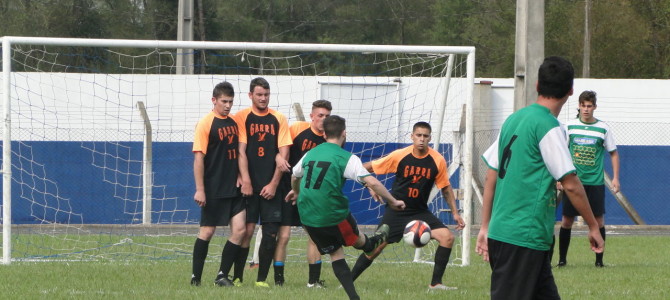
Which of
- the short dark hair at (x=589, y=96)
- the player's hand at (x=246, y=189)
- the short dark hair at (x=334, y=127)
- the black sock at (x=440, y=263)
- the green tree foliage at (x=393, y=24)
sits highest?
the green tree foliage at (x=393, y=24)

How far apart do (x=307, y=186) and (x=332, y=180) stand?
0.77ft

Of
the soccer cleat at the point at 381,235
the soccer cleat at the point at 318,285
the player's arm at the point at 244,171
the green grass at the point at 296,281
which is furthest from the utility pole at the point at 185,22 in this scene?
the soccer cleat at the point at 381,235

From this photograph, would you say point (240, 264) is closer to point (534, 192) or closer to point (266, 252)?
point (266, 252)

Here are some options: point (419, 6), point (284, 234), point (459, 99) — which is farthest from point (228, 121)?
point (419, 6)

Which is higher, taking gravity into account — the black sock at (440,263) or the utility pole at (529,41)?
the utility pole at (529,41)

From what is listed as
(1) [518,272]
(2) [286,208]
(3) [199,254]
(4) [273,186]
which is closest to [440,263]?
(2) [286,208]

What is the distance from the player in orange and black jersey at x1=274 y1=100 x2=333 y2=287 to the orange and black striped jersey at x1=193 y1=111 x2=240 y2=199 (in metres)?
0.60

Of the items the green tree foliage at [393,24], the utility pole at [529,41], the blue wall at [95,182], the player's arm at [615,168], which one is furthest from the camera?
the green tree foliage at [393,24]

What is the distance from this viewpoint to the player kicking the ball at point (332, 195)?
7820 mm

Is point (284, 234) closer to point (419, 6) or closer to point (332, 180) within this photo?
point (332, 180)

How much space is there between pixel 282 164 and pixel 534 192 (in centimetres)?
417

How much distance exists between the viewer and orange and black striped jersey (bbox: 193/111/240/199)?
8984mm

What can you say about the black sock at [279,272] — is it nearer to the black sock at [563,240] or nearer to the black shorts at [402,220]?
the black shorts at [402,220]

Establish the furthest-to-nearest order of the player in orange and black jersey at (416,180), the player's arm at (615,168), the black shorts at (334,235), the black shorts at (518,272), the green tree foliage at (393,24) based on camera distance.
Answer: the green tree foliage at (393,24) < the player's arm at (615,168) < the player in orange and black jersey at (416,180) < the black shorts at (334,235) < the black shorts at (518,272)
